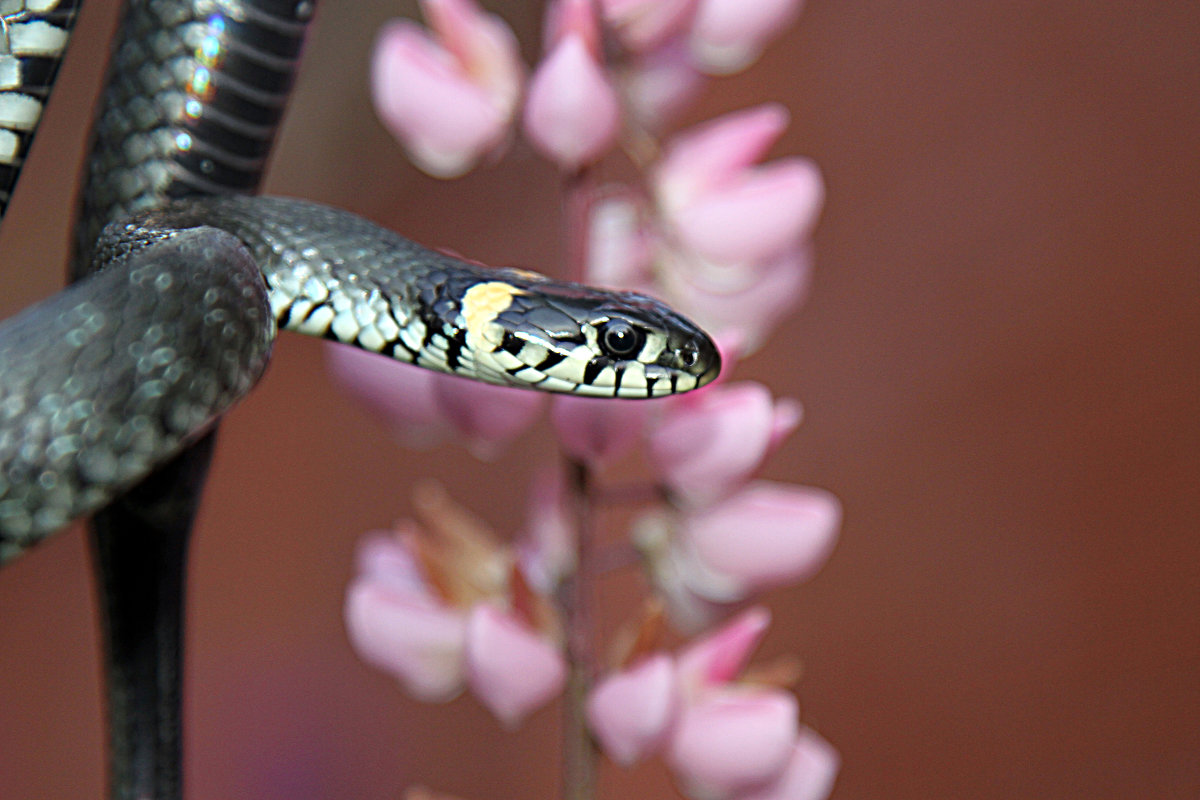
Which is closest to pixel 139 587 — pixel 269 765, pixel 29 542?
pixel 29 542

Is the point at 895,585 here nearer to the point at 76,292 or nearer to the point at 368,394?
the point at 368,394

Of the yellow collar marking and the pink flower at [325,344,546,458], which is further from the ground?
the yellow collar marking

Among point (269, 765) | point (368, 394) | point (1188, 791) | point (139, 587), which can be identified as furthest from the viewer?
point (269, 765)

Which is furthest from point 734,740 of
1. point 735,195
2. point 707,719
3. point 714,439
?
point 735,195

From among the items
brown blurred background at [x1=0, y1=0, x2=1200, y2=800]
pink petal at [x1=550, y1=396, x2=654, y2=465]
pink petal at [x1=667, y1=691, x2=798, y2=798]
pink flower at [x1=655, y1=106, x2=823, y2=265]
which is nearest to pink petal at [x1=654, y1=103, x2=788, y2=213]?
pink flower at [x1=655, y1=106, x2=823, y2=265]

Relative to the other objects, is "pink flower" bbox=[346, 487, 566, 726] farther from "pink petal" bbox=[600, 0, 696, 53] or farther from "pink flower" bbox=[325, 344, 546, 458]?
"pink petal" bbox=[600, 0, 696, 53]

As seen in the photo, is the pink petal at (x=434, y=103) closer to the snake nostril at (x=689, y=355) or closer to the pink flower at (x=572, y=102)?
the pink flower at (x=572, y=102)
